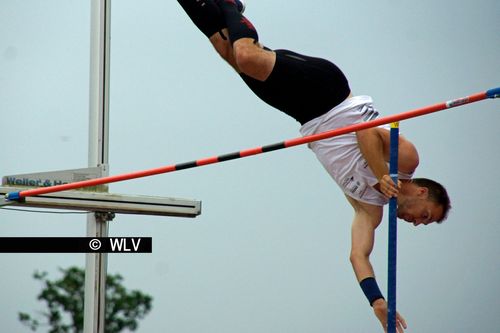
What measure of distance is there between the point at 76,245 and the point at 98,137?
1.81ft

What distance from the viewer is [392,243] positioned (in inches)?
121

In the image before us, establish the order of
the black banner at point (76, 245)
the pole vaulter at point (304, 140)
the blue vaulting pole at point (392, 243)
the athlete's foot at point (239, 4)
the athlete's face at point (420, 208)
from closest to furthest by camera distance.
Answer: the pole vaulter at point (304, 140) < the blue vaulting pole at point (392, 243) < the athlete's face at point (420, 208) < the athlete's foot at point (239, 4) < the black banner at point (76, 245)

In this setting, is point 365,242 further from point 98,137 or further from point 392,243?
point 98,137

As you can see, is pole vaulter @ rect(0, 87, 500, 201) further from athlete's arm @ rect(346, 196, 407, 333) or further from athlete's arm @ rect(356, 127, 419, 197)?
athlete's arm @ rect(346, 196, 407, 333)

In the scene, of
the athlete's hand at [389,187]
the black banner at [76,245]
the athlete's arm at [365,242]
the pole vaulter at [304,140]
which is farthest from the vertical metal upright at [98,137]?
the athlete's hand at [389,187]

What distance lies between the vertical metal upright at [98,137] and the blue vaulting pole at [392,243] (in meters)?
1.77

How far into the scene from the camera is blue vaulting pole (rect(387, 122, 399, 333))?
3051mm

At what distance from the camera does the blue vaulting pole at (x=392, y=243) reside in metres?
3.05

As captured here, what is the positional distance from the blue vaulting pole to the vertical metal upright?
5.82 feet

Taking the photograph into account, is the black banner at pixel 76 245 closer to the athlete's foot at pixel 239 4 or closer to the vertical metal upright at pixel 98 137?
the vertical metal upright at pixel 98 137

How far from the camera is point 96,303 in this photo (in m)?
4.47

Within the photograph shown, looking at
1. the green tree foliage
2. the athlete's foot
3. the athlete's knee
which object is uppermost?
the athlete's foot

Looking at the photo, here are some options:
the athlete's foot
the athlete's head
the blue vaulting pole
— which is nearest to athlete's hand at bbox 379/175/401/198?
A: the blue vaulting pole

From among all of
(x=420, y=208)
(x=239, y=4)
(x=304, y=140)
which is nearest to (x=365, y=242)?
(x=420, y=208)
